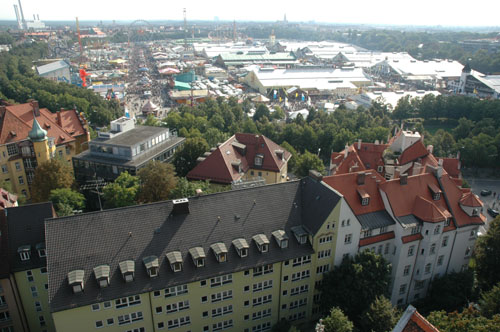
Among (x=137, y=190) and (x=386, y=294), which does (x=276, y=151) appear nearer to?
(x=137, y=190)

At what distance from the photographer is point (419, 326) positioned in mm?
25516

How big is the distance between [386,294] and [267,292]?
46.5 ft

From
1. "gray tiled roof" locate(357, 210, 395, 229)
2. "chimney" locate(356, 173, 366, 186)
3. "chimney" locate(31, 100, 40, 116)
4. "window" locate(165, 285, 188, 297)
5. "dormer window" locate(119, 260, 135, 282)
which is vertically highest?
"chimney" locate(31, 100, 40, 116)

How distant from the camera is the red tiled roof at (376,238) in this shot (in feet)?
154

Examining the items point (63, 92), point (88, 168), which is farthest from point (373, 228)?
point (63, 92)

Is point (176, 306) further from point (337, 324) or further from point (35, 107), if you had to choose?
point (35, 107)

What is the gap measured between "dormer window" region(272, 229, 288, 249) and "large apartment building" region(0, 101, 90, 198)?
5081 cm

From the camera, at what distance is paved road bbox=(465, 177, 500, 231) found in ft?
269

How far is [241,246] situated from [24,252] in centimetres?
2281

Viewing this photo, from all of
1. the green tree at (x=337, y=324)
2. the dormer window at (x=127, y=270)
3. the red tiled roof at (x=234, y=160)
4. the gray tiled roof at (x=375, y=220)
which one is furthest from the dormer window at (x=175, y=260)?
the red tiled roof at (x=234, y=160)

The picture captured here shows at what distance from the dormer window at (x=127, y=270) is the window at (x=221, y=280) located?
8.10 m

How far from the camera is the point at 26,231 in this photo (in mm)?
41094

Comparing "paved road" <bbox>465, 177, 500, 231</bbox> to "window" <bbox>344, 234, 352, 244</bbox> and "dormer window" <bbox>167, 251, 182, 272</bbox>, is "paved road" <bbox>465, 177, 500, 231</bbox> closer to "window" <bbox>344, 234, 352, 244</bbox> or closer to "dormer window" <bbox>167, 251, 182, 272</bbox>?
"window" <bbox>344, 234, 352, 244</bbox>

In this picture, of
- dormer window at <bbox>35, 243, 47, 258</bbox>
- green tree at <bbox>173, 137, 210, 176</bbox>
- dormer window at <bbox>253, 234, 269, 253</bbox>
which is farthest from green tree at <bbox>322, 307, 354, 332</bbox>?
green tree at <bbox>173, 137, 210, 176</bbox>
